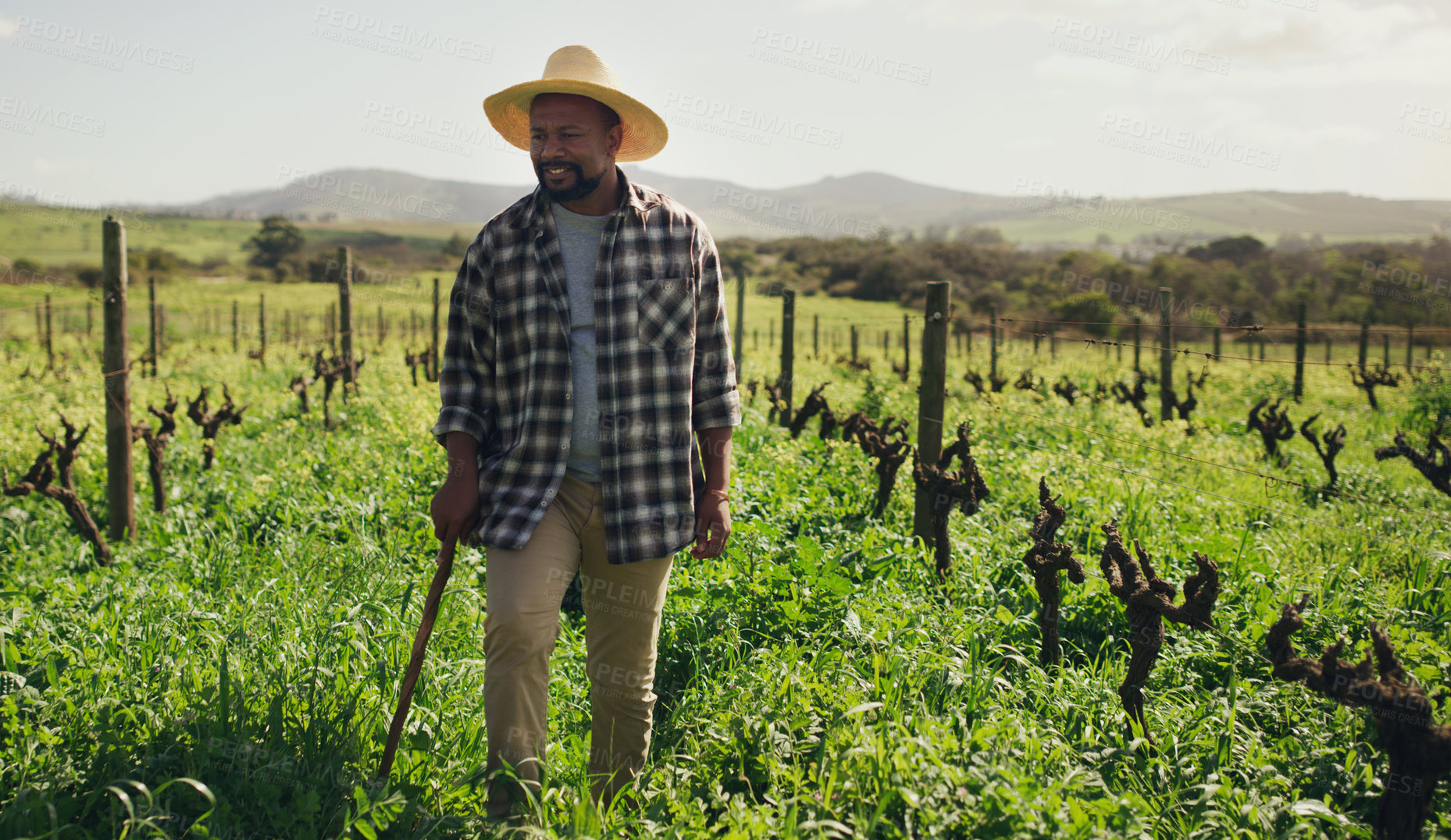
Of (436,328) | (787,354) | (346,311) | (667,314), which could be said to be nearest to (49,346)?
(436,328)

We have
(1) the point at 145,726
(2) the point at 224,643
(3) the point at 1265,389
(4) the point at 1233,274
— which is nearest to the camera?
(1) the point at 145,726

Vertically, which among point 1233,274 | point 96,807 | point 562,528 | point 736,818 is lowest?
point 96,807

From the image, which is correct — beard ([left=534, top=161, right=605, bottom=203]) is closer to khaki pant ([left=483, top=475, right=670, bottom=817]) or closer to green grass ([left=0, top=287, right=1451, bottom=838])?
khaki pant ([left=483, top=475, right=670, bottom=817])

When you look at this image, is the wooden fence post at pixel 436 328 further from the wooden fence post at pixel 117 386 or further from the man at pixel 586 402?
the man at pixel 586 402

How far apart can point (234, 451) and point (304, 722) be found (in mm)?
6472

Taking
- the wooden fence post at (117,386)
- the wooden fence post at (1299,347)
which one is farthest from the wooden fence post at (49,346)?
the wooden fence post at (1299,347)

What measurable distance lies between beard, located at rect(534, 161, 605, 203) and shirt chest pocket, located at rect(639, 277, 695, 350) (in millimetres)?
350

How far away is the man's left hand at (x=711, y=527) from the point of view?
9.26ft

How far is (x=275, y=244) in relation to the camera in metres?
71.1

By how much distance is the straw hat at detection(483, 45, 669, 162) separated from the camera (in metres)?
2.68

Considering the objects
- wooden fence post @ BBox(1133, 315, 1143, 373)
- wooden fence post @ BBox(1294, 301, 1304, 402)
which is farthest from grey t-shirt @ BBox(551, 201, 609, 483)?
wooden fence post @ BBox(1294, 301, 1304, 402)

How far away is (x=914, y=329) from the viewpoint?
147 feet

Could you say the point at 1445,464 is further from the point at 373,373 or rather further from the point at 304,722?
the point at 373,373

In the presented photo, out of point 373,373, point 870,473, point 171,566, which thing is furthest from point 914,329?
point 171,566
